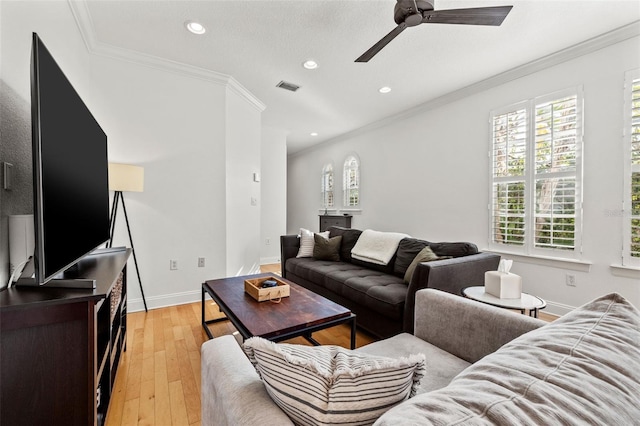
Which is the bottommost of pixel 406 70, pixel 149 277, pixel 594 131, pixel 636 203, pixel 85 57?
pixel 149 277

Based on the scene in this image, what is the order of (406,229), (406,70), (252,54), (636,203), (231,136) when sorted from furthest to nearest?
(406,229), (231,136), (406,70), (252,54), (636,203)

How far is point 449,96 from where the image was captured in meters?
3.85

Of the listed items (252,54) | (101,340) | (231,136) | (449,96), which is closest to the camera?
(101,340)

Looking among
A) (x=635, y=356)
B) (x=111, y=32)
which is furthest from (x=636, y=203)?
(x=111, y=32)

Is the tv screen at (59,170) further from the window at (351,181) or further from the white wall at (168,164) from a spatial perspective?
the window at (351,181)

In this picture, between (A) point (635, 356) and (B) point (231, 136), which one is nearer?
(A) point (635, 356)

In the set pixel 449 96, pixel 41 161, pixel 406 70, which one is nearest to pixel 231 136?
pixel 406 70

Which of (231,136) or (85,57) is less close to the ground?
(85,57)

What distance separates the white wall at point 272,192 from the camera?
5.44 meters

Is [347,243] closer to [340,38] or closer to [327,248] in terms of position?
[327,248]

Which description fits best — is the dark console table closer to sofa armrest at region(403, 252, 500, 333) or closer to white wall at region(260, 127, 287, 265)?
white wall at region(260, 127, 287, 265)

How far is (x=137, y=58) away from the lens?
2869mm

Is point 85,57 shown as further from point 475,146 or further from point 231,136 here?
point 475,146

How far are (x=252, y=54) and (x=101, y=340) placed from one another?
273 centimetres
